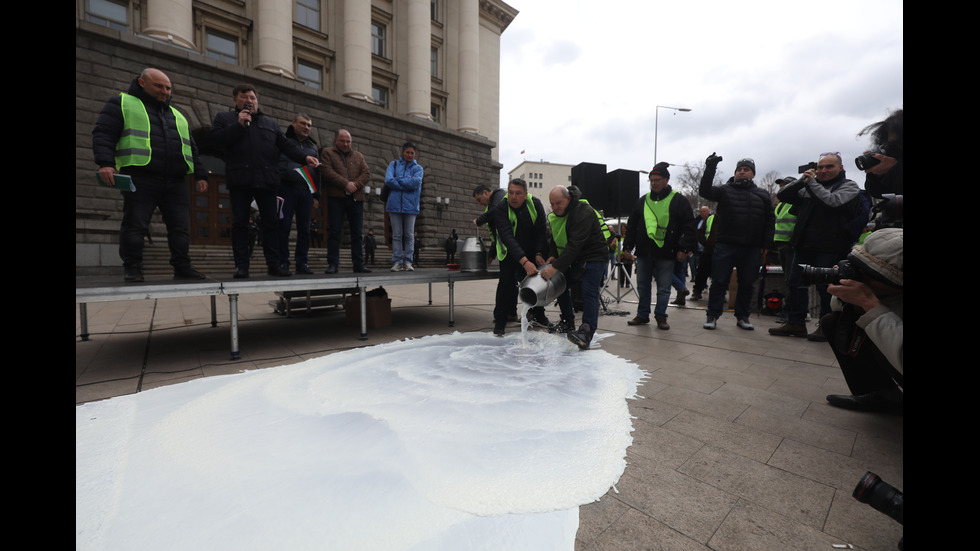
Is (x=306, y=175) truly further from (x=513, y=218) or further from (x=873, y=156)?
(x=873, y=156)

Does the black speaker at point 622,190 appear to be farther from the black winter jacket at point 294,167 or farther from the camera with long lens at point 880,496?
the camera with long lens at point 880,496

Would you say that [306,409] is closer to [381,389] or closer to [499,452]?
[381,389]

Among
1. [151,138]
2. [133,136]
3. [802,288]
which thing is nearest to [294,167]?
[151,138]

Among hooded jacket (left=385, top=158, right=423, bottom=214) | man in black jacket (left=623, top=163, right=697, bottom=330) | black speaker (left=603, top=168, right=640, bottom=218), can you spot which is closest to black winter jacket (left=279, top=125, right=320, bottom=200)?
hooded jacket (left=385, top=158, right=423, bottom=214)

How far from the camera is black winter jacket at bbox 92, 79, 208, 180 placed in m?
3.17

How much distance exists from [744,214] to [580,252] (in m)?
2.20

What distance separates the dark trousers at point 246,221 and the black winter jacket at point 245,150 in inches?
4.7

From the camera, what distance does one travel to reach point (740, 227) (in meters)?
4.62

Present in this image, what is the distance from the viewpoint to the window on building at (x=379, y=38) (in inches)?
766

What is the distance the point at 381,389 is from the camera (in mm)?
2525

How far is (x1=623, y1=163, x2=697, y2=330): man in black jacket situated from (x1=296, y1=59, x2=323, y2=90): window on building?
Answer: 54.8 feet

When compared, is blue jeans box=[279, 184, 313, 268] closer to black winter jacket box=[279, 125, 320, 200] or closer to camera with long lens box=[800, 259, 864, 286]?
black winter jacket box=[279, 125, 320, 200]
